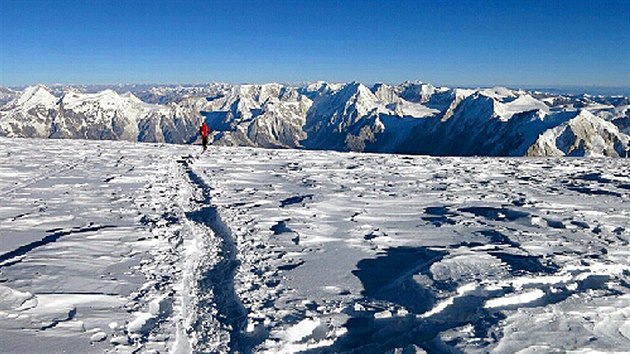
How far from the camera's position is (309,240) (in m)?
15.8

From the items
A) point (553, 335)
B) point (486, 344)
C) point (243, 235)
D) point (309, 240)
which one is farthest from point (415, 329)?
point (243, 235)

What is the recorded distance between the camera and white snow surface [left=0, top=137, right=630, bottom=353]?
941cm

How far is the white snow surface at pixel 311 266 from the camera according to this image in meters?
9.41

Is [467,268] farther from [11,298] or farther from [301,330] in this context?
[11,298]

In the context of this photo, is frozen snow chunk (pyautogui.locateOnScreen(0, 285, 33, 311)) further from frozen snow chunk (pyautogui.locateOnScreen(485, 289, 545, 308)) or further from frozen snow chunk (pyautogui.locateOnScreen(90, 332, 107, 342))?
frozen snow chunk (pyautogui.locateOnScreen(485, 289, 545, 308))

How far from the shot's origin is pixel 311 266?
13.4 m

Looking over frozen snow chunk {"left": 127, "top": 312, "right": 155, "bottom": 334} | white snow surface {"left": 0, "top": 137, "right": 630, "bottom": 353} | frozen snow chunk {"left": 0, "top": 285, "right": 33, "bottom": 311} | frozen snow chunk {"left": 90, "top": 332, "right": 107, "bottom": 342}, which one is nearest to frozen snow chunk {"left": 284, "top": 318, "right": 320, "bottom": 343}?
white snow surface {"left": 0, "top": 137, "right": 630, "bottom": 353}

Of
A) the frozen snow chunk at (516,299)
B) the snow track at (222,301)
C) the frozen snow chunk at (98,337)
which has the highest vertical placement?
the frozen snow chunk at (516,299)

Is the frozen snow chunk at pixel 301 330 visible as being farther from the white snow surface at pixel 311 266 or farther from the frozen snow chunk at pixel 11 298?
the frozen snow chunk at pixel 11 298

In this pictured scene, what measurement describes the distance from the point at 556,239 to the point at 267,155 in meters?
26.9

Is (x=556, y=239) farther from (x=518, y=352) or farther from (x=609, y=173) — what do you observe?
(x=609, y=173)

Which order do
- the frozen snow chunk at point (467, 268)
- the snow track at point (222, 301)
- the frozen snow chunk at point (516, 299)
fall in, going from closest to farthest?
the snow track at point (222, 301)
the frozen snow chunk at point (516, 299)
the frozen snow chunk at point (467, 268)

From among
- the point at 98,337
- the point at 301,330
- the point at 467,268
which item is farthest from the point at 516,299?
the point at 98,337

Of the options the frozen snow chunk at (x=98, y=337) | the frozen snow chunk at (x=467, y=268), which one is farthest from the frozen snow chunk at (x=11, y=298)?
the frozen snow chunk at (x=467, y=268)
